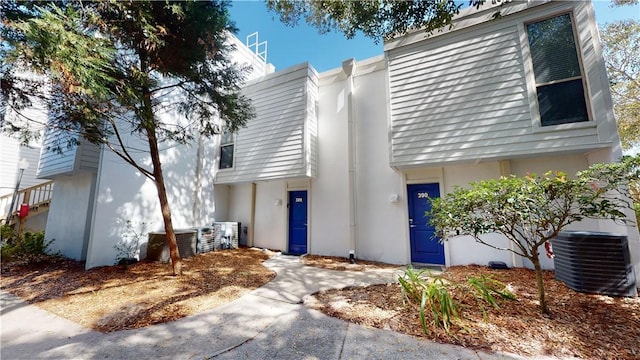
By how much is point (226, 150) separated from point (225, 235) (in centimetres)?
291

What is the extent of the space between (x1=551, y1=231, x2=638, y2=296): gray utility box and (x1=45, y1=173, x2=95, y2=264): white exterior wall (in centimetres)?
1010

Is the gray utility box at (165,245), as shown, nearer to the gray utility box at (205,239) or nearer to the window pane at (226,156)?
the gray utility box at (205,239)

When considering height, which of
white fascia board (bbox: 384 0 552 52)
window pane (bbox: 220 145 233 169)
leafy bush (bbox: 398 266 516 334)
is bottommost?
leafy bush (bbox: 398 266 516 334)

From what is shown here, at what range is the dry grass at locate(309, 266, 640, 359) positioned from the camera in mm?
2314

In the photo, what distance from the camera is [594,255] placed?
11.8 ft

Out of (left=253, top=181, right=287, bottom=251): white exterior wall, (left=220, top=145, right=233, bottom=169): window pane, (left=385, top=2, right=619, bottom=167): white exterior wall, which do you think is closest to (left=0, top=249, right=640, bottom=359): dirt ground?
(left=253, top=181, right=287, bottom=251): white exterior wall

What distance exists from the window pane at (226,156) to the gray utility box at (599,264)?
331 inches

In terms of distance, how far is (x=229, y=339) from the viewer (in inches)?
100

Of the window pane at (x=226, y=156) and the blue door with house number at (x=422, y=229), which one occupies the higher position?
the window pane at (x=226, y=156)

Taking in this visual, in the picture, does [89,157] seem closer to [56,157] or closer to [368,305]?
[56,157]

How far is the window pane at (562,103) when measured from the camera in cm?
448

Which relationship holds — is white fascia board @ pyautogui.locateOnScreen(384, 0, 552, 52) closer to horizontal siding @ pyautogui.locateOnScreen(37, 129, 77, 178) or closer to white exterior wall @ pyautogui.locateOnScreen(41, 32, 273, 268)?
white exterior wall @ pyautogui.locateOnScreen(41, 32, 273, 268)

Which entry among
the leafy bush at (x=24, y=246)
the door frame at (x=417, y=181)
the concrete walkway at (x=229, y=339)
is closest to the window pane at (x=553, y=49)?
the door frame at (x=417, y=181)

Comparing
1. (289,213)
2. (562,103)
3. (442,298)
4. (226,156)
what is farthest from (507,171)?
(226,156)
